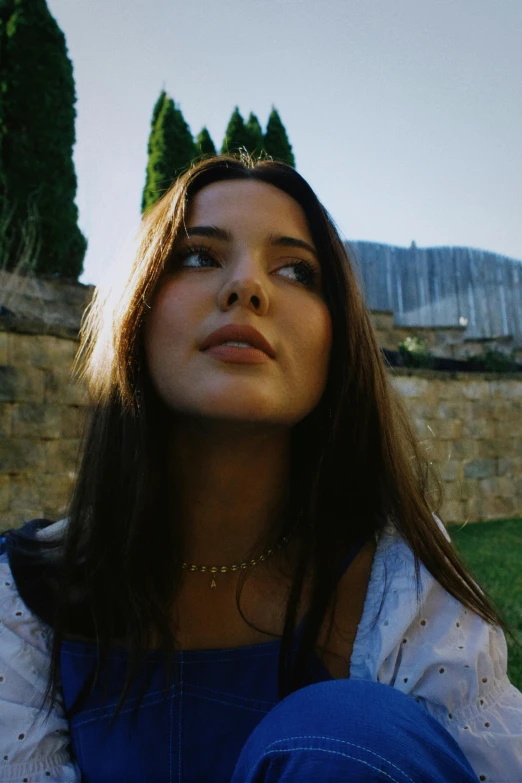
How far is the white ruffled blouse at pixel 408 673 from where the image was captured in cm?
104

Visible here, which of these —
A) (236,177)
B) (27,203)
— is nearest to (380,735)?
(236,177)

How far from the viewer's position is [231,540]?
1.46m

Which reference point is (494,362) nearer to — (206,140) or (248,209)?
(206,140)

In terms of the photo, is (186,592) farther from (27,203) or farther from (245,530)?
(27,203)

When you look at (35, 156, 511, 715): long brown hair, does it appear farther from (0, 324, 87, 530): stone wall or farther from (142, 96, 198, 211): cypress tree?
(142, 96, 198, 211): cypress tree

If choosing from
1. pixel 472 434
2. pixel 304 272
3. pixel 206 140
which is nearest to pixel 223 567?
pixel 304 272

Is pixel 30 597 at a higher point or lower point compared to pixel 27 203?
lower

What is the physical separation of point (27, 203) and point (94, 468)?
649 centimetres

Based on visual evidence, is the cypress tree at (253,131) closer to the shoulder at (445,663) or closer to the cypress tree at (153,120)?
the cypress tree at (153,120)

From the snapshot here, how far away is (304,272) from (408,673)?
0.88m

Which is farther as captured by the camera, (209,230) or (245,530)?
(245,530)

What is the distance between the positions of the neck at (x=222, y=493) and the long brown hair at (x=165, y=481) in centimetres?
4

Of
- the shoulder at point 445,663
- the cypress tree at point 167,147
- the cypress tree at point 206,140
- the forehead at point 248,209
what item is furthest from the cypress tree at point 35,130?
the shoulder at point 445,663

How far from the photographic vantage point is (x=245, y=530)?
4.83 feet
